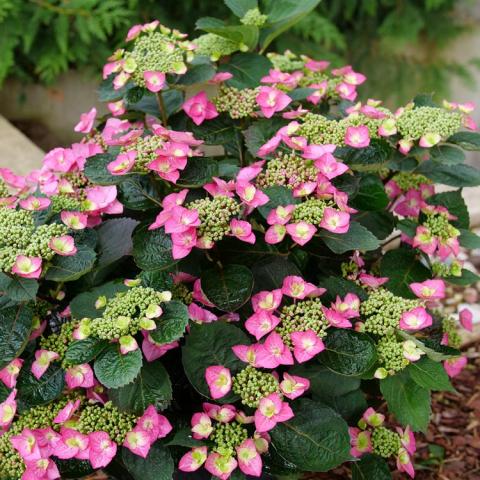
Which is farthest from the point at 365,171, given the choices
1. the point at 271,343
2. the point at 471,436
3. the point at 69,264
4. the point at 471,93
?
the point at 471,93

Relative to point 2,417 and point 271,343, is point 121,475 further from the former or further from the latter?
point 271,343

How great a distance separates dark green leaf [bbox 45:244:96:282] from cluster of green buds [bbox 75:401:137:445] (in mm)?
182

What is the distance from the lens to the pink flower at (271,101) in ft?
3.79

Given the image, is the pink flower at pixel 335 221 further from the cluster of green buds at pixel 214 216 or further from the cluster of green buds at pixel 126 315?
the cluster of green buds at pixel 126 315

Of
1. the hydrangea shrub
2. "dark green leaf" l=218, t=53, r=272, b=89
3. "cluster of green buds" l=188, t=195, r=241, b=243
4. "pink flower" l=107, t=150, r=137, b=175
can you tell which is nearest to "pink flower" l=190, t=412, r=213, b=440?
the hydrangea shrub

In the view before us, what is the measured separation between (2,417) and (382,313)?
1.68ft

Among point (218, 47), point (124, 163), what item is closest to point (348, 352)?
point (124, 163)

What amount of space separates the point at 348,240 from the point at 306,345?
166 millimetres

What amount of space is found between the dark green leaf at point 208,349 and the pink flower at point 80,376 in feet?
0.42

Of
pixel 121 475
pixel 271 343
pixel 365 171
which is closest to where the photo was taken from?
pixel 271 343

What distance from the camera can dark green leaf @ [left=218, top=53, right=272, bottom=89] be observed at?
1272mm

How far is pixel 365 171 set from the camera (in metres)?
1.21

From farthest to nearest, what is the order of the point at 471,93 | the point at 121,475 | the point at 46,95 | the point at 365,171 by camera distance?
the point at 471,93
the point at 46,95
the point at 365,171
the point at 121,475

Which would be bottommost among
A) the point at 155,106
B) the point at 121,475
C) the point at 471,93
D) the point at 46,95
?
the point at 471,93
